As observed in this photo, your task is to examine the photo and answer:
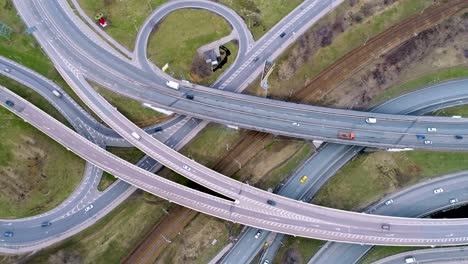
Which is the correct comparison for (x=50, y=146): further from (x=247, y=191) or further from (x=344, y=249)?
(x=344, y=249)

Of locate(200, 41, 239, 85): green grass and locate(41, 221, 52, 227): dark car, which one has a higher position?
locate(200, 41, 239, 85): green grass

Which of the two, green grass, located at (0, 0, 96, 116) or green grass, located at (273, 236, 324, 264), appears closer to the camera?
green grass, located at (273, 236, 324, 264)

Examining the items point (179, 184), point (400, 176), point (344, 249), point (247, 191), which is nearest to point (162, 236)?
point (179, 184)

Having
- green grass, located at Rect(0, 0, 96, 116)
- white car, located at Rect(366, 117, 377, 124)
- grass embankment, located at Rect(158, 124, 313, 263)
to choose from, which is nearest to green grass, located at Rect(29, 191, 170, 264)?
grass embankment, located at Rect(158, 124, 313, 263)

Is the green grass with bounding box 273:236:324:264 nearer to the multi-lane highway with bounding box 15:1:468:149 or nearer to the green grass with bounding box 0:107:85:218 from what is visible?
the multi-lane highway with bounding box 15:1:468:149

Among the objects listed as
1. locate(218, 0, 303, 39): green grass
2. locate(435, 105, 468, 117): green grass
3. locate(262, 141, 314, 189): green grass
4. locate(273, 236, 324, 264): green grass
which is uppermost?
locate(218, 0, 303, 39): green grass

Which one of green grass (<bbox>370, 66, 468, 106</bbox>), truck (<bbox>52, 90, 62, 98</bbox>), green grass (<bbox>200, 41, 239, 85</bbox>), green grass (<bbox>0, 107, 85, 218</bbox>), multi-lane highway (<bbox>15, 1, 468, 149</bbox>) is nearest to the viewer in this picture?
green grass (<bbox>0, 107, 85, 218</bbox>)

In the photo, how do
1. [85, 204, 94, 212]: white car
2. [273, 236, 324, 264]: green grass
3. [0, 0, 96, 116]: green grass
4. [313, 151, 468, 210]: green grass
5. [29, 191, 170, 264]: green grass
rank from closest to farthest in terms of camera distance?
[29, 191, 170, 264]: green grass
[85, 204, 94, 212]: white car
[273, 236, 324, 264]: green grass
[313, 151, 468, 210]: green grass
[0, 0, 96, 116]: green grass

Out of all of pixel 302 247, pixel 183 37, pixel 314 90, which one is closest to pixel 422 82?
pixel 314 90
